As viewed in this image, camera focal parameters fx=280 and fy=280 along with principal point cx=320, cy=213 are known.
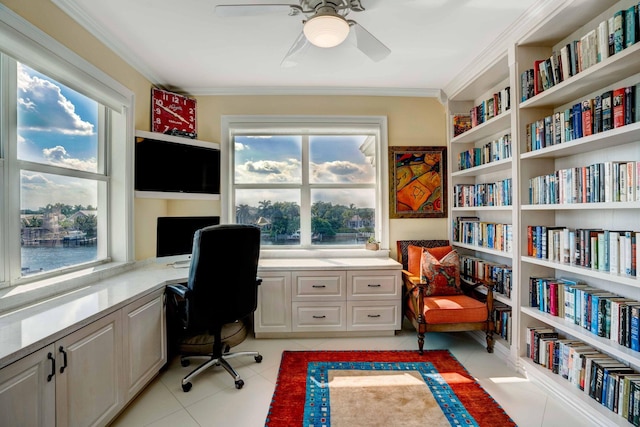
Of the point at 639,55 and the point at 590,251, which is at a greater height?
the point at 639,55

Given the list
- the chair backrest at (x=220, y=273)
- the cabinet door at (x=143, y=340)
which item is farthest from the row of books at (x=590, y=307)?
the cabinet door at (x=143, y=340)

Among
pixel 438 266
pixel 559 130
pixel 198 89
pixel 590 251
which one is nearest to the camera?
pixel 590 251

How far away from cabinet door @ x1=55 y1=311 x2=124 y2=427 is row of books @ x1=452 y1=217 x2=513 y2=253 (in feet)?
9.62

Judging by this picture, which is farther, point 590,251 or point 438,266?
point 438,266

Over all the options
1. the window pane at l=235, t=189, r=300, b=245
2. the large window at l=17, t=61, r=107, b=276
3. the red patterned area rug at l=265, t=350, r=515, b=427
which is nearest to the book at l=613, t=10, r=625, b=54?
the red patterned area rug at l=265, t=350, r=515, b=427

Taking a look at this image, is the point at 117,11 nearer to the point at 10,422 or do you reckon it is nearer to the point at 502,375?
the point at 10,422

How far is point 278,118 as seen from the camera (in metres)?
3.23

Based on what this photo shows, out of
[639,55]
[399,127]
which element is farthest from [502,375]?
[399,127]

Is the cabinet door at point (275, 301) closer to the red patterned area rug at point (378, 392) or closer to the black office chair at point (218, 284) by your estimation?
the red patterned area rug at point (378, 392)

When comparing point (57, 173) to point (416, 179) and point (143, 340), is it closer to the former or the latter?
point (143, 340)

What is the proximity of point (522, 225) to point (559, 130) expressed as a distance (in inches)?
28.3

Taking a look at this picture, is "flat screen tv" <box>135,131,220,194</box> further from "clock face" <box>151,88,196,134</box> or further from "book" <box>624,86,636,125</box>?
"book" <box>624,86,636,125</box>

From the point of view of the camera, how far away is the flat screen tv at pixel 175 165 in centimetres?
262

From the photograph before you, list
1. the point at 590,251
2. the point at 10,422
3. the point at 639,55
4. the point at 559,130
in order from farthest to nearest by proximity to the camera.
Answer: the point at 559,130
the point at 590,251
the point at 639,55
the point at 10,422
